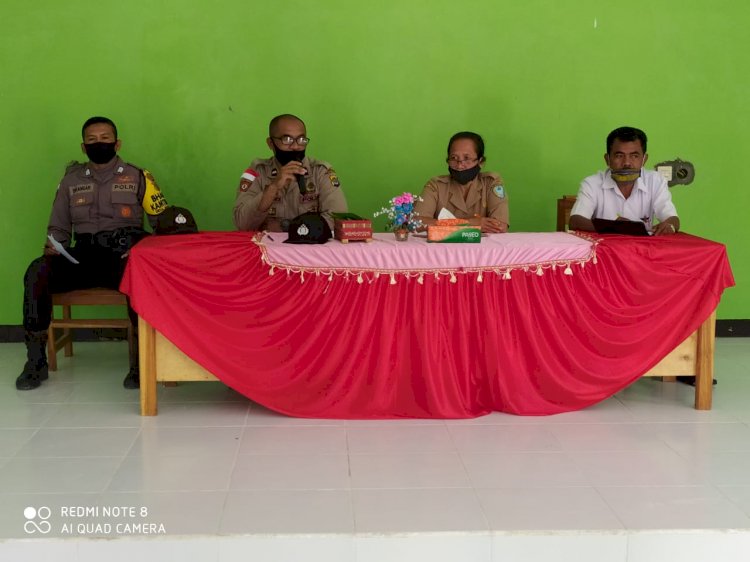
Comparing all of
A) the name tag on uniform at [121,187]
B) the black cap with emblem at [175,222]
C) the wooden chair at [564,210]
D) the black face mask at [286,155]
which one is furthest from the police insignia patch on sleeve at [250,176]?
the wooden chair at [564,210]

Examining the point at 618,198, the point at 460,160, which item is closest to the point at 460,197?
the point at 460,160

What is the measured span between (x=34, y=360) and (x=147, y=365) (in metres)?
0.83

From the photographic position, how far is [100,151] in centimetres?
421

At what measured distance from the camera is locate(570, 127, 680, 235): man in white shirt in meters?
4.13

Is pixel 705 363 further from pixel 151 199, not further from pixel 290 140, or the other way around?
pixel 151 199

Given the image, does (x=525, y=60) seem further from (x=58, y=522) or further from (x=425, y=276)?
(x=58, y=522)

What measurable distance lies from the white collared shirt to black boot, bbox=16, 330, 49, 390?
2648mm

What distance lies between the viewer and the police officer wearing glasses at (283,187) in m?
4.05

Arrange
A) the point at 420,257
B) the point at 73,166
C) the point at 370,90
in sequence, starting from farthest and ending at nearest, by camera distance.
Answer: the point at 370,90 → the point at 73,166 → the point at 420,257

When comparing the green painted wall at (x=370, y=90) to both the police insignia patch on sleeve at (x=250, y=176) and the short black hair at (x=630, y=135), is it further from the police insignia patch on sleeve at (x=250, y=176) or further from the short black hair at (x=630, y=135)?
the short black hair at (x=630, y=135)

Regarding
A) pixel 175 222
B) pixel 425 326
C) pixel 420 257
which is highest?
pixel 175 222

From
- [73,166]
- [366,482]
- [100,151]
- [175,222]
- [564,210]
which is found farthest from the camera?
[564,210]

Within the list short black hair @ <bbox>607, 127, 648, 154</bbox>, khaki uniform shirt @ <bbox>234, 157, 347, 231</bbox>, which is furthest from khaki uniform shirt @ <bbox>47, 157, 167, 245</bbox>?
short black hair @ <bbox>607, 127, 648, 154</bbox>

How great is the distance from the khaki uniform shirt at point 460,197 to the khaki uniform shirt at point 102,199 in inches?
53.7
